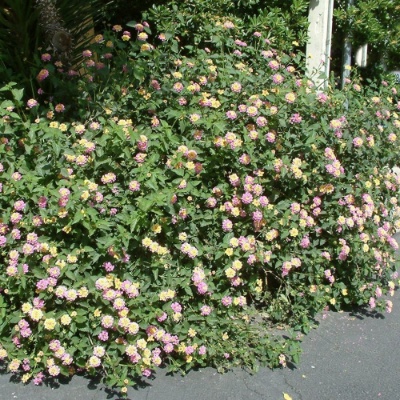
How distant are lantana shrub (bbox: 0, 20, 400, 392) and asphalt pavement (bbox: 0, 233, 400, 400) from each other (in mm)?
88

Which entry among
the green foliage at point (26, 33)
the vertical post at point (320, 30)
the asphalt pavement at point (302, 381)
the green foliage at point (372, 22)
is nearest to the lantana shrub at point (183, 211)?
the asphalt pavement at point (302, 381)

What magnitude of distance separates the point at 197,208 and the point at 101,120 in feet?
2.51

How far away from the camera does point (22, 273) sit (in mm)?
2855

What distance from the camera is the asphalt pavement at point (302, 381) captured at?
3006 mm

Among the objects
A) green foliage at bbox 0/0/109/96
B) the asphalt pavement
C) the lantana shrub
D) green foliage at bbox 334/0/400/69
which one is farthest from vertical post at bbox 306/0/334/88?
the asphalt pavement

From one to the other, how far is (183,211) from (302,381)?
3.84 ft

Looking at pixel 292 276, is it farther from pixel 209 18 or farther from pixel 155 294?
pixel 209 18

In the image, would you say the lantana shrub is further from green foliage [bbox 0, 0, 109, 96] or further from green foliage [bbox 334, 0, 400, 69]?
green foliage [bbox 334, 0, 400, 69]

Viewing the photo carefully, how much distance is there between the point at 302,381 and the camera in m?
3.21

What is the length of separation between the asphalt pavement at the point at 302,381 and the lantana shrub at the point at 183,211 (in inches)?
3.5

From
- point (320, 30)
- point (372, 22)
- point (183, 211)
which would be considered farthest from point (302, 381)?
point (372, 22)

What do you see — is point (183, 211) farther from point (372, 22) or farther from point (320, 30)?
point (372, 22)

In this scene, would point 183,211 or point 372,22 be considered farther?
point 372,22

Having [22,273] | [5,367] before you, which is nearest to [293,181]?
[22,273]
